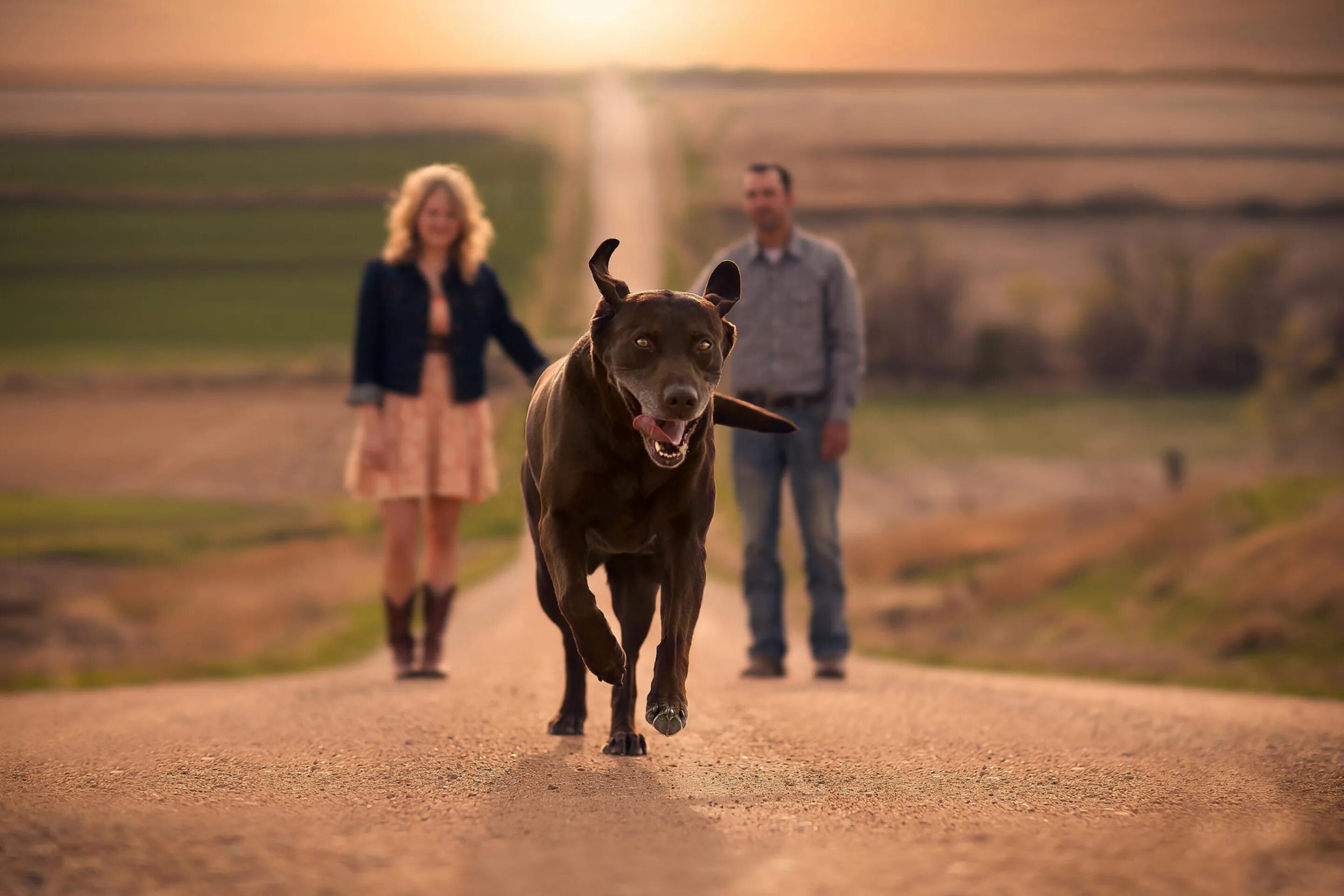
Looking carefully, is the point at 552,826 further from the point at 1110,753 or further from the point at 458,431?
the point at 458,431

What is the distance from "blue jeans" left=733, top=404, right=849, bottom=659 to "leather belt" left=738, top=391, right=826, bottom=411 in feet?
0.11

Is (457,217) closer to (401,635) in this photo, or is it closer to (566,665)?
(401,635)

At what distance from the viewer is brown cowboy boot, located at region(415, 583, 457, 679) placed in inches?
326

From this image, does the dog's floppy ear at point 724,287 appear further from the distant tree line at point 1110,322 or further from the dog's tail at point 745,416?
the distant tree line at point 1110,322

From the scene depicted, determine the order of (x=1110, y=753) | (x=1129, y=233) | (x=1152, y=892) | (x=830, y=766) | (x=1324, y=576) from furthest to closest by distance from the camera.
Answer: (x=1129, y=233), (x=1324, y=576), (x=1110, y=753), (x=830, y=766), (x=1152, y=892)

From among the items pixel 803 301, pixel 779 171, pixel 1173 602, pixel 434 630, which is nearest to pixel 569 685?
pixel 434 630

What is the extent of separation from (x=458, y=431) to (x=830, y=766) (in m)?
3.56

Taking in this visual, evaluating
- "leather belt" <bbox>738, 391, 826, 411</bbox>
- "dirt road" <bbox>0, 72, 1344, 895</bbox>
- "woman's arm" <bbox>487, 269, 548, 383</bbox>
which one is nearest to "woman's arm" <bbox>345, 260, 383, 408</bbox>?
"woman's arm" <bbox>487, 269, 548, 383</bbox>

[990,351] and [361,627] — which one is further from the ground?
[990,351]

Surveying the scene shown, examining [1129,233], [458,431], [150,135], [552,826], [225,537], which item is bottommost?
[225,537]

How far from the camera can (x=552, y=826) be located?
426 centimetres

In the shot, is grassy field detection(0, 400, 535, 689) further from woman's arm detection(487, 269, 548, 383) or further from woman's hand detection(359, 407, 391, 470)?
woman's arm detection(487, 269, 548, 383)

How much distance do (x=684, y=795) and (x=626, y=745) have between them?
34.8 inches

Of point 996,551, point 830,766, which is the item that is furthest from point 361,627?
point 830,766
